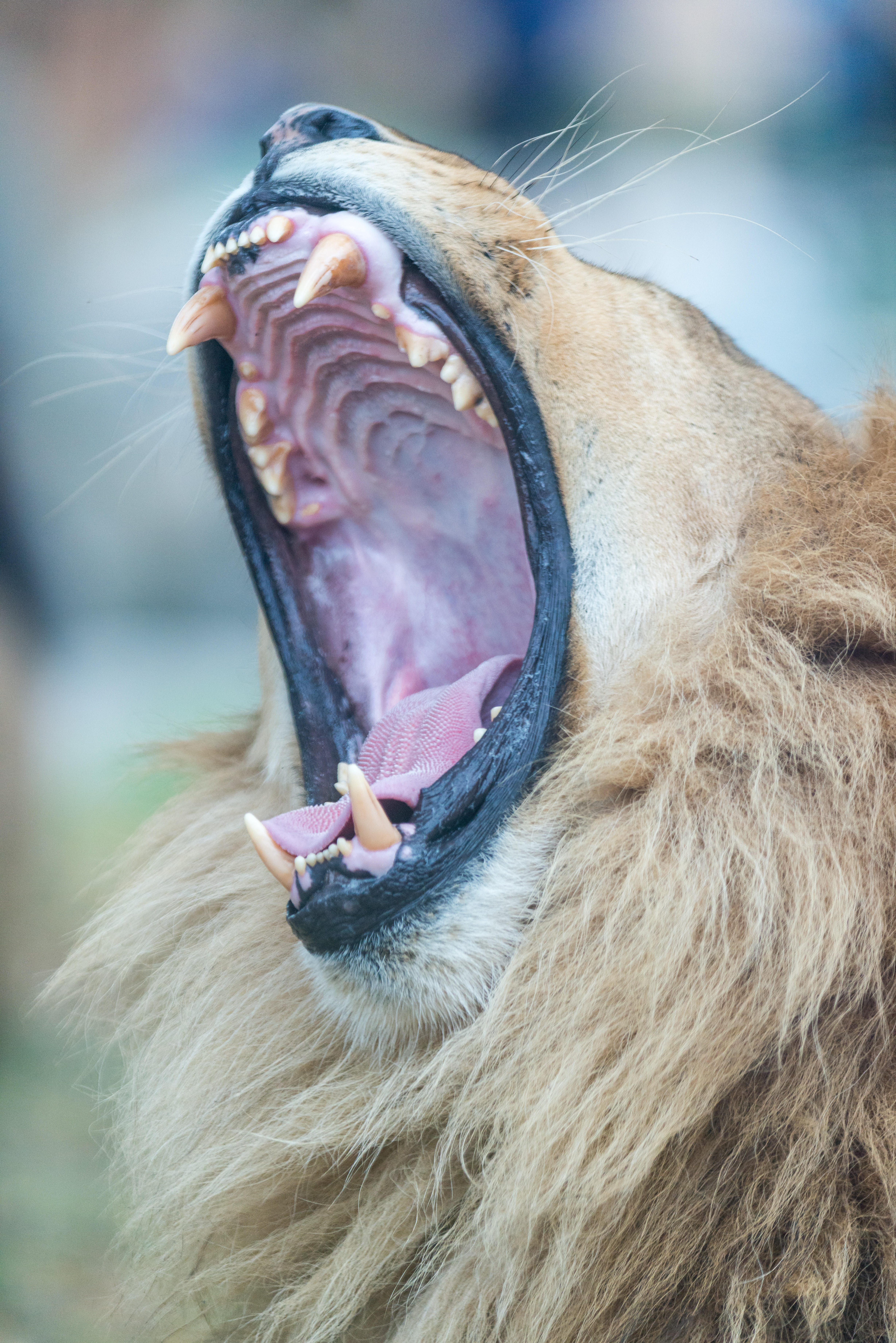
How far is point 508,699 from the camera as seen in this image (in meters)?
0.96

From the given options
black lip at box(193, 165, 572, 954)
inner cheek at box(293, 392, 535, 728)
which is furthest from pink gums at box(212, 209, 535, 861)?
black lip at box(193, 165, 572, 954)

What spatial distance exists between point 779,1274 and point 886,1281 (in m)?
0.06

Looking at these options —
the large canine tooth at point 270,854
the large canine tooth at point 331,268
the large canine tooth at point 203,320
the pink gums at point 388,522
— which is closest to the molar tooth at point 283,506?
the pink gums at point 388,522

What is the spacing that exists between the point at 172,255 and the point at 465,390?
2.25 metres

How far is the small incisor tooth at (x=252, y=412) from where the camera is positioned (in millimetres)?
1117

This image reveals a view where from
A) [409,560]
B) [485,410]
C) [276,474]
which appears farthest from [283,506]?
[485,410]

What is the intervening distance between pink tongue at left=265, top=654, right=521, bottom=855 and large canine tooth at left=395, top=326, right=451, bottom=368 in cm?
31

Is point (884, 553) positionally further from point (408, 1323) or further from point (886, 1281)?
point (408, 1323)

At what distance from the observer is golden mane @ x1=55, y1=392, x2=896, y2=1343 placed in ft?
2.25

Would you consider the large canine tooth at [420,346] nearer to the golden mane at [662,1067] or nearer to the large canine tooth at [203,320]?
the large canine tooth at [203,320]

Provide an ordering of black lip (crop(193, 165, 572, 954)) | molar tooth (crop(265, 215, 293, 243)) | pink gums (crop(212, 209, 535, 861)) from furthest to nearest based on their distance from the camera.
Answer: pink gums (crop(212, 209, 535, 861)) → molar tooth (crop(265, 215, 293, 243)) → black lip (crop(193, 165, 572, 954))

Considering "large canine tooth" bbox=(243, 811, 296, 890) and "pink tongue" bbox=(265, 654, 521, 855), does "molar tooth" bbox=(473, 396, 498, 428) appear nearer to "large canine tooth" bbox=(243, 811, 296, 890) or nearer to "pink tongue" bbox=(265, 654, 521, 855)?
"pink tongue" bbox=(265, 654, 521, 855)

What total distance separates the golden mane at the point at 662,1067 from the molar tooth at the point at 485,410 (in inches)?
10.4

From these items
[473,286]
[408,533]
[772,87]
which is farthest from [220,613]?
[473,286]
